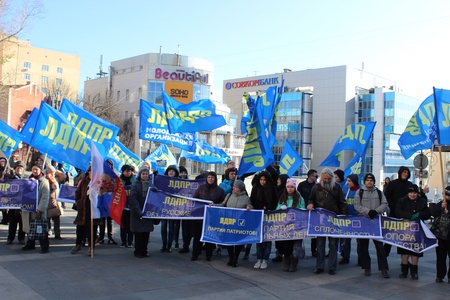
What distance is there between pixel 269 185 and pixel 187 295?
3.08m

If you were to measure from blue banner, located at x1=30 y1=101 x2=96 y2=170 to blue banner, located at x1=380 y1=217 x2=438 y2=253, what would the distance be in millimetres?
6361

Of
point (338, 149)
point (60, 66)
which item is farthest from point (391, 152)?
point (338, 149)

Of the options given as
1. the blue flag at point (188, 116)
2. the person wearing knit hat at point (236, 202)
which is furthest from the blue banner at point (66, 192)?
the person wearing knit hat at point (236, 202)

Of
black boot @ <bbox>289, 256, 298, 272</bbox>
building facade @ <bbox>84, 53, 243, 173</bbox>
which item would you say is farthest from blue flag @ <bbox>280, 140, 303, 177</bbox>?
building facade @ <bbox>84, 53, 243, 173</bbox>

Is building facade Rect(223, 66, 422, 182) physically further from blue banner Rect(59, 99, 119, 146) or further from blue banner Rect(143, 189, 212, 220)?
blue banner Rect(143, 189, 212, 220)

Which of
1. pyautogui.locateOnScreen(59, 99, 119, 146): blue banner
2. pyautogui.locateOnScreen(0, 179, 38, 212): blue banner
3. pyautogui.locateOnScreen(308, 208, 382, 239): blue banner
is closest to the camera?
pyautogui.locateOnScreen(308, 208, 382, 239): blue banner

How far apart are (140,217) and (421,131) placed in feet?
21.5

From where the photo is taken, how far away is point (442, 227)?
27.3ft

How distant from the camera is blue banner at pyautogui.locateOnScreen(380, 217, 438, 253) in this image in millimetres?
8587

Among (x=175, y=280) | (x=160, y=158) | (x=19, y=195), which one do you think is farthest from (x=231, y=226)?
(x=160, y=158)

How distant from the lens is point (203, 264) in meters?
9.40

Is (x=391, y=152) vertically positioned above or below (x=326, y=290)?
above

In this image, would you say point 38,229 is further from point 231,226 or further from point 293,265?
point 293,265

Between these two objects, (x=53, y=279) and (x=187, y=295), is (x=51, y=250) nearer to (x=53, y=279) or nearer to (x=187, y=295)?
(x=53, y=279)
